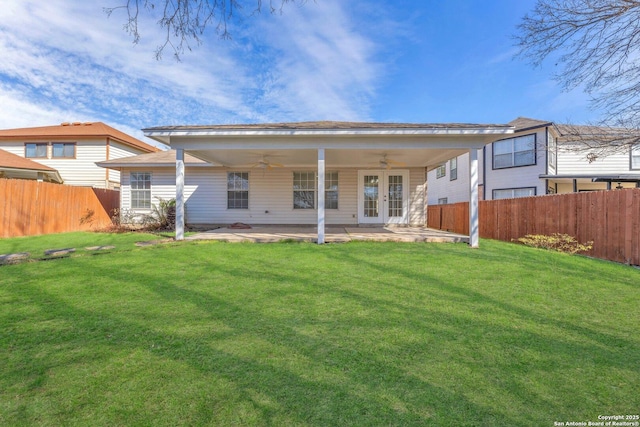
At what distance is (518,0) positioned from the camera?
19.7ft

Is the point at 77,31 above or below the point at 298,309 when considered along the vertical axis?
above

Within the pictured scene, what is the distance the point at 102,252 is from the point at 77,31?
4.70 m

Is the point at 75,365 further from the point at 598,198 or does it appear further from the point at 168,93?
the point at 168,93

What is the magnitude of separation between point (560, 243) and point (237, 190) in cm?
1045

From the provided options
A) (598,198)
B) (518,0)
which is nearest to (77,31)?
(518,0)

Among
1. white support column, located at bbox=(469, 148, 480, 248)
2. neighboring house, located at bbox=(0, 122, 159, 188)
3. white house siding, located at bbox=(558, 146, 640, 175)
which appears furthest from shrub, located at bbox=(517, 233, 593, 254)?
neighboring house, located at bbox=(0, 122, 159, 188)

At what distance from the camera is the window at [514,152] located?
13844 mm

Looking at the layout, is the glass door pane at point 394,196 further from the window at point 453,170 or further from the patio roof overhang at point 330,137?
the window at point 453,170

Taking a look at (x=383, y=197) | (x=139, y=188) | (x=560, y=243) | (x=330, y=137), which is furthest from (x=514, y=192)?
(x=139, y=188)

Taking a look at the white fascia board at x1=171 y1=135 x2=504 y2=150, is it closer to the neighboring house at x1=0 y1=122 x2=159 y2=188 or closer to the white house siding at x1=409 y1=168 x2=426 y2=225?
the white house siding at x1=409 y1=168 x2=426 y2=225

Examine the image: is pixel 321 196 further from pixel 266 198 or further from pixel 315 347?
pixel 315 347

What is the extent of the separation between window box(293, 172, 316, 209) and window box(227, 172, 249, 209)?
1957 mm

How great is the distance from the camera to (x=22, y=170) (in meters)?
13.9

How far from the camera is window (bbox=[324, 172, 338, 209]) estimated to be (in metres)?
11.5
